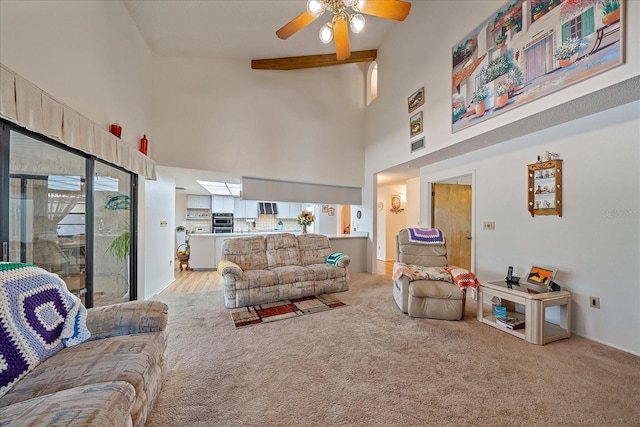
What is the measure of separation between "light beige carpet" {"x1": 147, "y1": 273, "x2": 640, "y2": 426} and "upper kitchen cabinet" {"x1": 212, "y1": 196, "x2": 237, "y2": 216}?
494 cm

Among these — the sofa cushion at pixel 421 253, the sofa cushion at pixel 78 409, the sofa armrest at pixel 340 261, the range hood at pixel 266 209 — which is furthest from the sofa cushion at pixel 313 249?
the range hood at pixel 266 209

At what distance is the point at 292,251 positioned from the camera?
13.5 ft

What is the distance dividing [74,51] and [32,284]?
211 cm

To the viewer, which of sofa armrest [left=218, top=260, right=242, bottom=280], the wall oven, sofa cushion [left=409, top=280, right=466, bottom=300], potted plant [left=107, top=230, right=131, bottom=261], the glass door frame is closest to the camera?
the glass door frame

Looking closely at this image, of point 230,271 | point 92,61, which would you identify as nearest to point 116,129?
point 92,61

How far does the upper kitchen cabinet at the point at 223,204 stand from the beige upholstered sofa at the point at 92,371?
19.1 ft

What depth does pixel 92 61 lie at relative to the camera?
2.42 metres

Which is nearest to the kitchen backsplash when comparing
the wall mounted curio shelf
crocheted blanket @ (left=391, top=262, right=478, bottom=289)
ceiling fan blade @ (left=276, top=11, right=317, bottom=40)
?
crocheted blanket @ (left=391, top=262, right=478, bottom=289)

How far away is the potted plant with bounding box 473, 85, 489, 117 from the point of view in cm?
284

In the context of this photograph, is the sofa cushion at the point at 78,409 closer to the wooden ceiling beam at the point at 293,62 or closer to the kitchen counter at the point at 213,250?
the kitchen counter at the point at 213,250

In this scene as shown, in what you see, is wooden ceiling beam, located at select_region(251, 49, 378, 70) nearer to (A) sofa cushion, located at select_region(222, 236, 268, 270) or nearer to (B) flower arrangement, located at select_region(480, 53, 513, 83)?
(B) flower arrangement, located at select_region(480, 53, 513, 83)

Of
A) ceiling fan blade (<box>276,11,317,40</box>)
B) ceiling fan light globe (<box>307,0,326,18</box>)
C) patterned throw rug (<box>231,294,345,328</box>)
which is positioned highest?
ceiling fan blade (<box>276,11,317,40</box>)

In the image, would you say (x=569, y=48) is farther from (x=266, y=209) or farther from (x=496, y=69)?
(x=266, y=209)

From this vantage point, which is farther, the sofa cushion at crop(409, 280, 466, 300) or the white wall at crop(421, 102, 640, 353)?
the sofa cushion at crop(409, 280, 466, 300)
